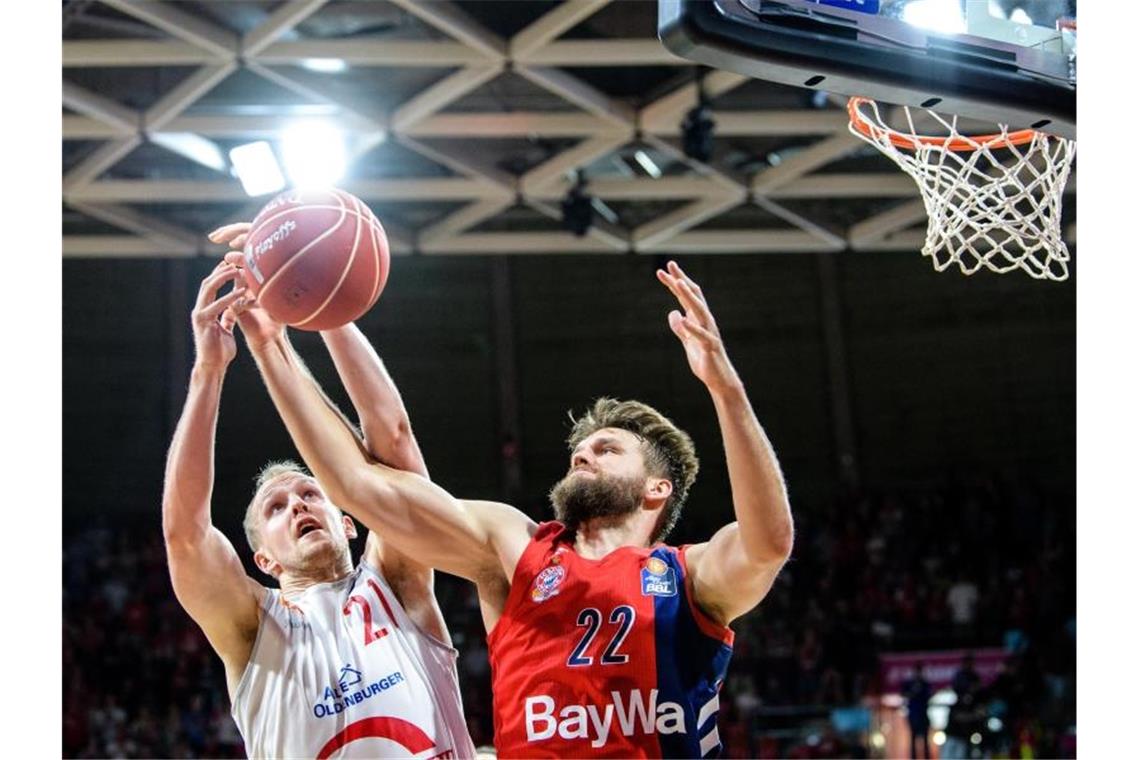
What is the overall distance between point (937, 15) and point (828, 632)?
10.7m

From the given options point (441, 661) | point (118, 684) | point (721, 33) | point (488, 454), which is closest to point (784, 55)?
point (721, 33)

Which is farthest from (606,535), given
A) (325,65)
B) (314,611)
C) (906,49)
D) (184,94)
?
(184,94)

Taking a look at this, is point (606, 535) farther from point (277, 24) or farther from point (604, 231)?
point (604, 231)

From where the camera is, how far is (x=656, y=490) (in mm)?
3994

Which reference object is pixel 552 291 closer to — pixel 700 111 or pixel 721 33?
pixel 700 111

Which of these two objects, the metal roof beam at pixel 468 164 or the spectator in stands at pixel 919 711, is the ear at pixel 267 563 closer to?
the metal roof beam at pixel 468 164

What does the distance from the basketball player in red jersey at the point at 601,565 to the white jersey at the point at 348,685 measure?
0.23 metres

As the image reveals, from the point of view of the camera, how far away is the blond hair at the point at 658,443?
4035 mm

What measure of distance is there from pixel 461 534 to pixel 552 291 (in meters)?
13.4

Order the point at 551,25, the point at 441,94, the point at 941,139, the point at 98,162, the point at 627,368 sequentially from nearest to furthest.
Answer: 1. the point at 941,139
2. the point at 551,25
3. the point at 441,94
4. the point at 98,162
5. the point at 627,368

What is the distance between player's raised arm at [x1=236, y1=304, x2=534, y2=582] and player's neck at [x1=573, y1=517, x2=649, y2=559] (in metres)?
0.16

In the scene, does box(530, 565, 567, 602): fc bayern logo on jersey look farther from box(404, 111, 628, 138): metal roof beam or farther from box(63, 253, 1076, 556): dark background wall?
box(63, 253, 1076, 556): dark background wall

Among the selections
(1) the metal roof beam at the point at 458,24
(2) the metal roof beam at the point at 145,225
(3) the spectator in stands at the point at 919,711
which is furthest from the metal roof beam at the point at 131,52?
(3) the spectator in stands at the point at 919,711
